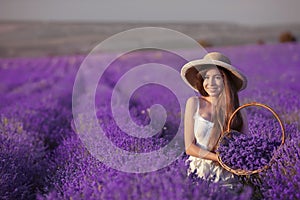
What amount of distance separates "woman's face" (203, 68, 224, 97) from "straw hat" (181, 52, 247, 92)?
0.05m

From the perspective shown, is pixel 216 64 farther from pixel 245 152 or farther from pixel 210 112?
pixel 245 152

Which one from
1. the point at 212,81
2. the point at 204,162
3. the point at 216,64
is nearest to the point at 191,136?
the point at 204,162

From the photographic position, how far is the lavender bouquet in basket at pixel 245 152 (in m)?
2.38

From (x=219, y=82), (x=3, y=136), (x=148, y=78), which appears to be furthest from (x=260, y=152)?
(x=148, y=78)

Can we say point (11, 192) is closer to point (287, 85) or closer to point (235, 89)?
point (235, 89)

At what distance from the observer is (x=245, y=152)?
7.84 feet

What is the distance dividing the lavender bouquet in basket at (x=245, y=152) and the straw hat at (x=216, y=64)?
45cm

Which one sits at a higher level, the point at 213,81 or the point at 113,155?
the point at 213,81

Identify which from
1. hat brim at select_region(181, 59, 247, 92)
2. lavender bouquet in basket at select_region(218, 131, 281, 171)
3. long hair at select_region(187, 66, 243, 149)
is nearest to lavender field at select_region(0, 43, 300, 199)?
lavender bouquet in basket at select_region(218, 131, 281, 171)

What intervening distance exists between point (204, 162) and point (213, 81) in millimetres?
552

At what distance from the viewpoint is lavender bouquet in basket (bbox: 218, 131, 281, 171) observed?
238 cm

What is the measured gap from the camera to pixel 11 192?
2.60 m

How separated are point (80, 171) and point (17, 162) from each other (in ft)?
2.83

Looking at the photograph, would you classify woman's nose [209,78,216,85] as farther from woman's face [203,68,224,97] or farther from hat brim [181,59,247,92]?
hat brim [181,59,247,92]
